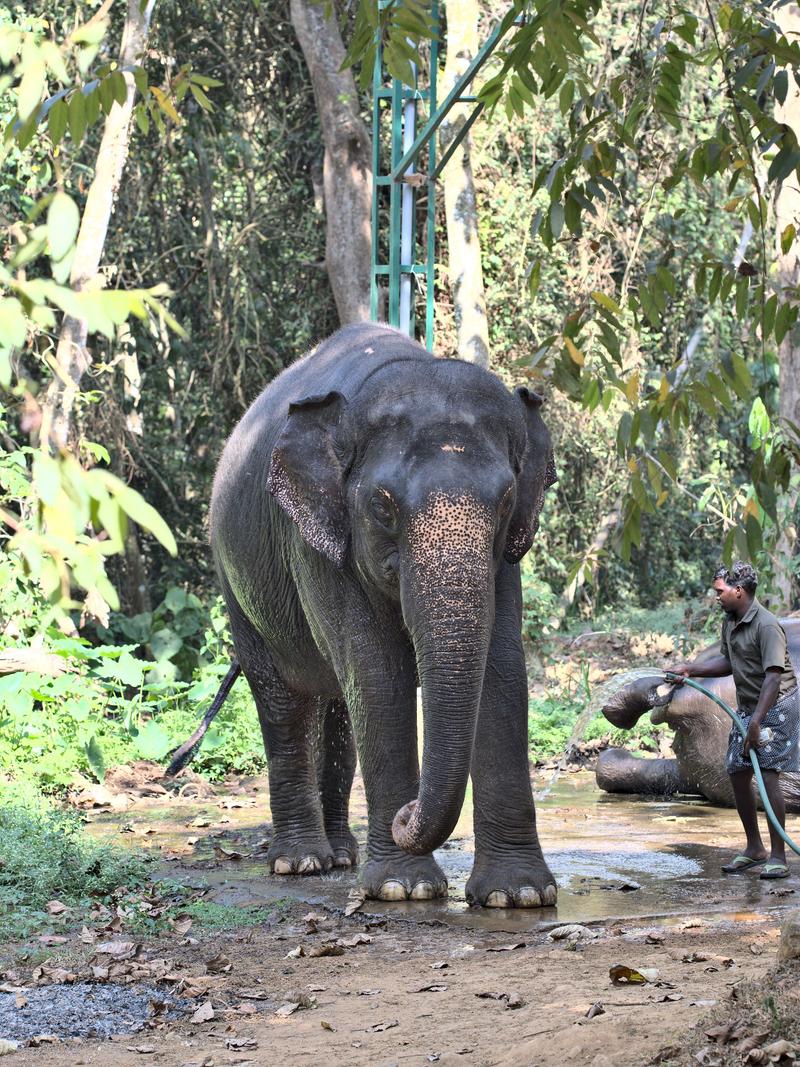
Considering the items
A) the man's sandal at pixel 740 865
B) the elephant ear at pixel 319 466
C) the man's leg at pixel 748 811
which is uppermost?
the elephant ear at pixel 319 466

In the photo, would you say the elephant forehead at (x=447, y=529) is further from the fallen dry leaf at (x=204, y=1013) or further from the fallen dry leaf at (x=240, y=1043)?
the fallen dry leaf at (x=240, y=1043)

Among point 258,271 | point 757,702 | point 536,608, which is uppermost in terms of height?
point 258,271

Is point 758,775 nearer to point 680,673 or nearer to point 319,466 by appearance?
point 680,673

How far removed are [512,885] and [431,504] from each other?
161 cm

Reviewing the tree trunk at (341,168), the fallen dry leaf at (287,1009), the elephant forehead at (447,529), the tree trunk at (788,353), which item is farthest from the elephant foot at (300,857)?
the tree trunk at (341,168)

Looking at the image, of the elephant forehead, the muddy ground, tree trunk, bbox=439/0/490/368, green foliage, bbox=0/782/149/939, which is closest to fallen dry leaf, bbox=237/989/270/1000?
the muddy ground

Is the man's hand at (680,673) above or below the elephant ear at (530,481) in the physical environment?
below

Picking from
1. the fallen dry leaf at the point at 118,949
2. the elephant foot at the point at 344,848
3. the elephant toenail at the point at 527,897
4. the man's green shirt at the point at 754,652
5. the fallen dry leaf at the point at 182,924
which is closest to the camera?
the fallen dry leaf at the point at 118,949

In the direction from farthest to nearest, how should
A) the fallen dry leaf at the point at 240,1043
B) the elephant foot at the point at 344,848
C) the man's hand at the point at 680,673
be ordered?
the elephant foot at the point at 344,848 → the man's hand at the point at 680,673 → the fallen dry leaf at the point at 240,1043

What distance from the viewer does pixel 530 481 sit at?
6480 millimetres

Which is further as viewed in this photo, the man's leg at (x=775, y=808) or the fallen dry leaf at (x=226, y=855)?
the fallen dry leaf at (x=226, y=855)

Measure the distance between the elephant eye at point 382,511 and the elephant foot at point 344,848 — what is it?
7.66 feet

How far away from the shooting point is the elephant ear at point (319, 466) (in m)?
6.31

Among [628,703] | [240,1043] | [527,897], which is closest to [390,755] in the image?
[527,897]
